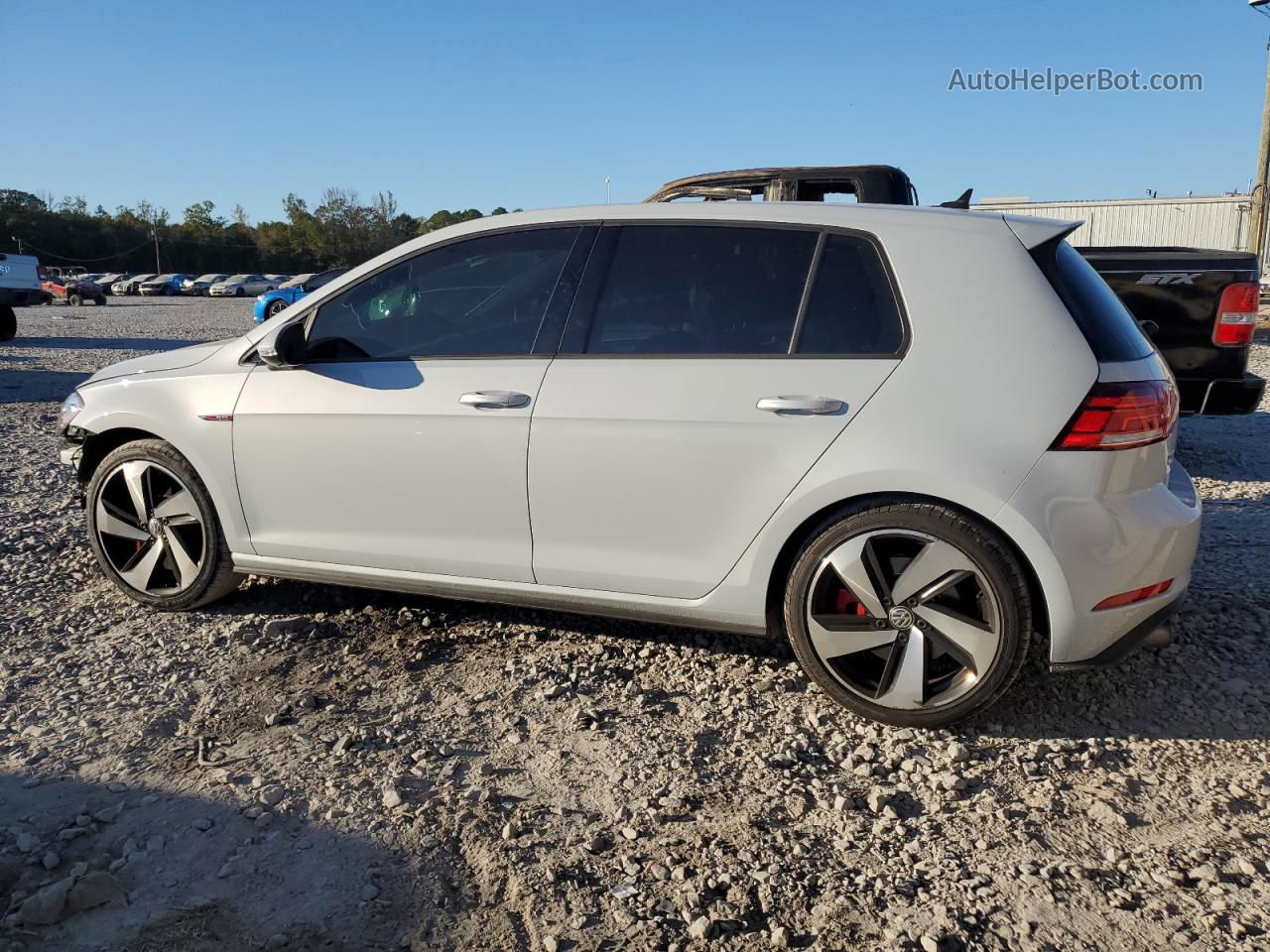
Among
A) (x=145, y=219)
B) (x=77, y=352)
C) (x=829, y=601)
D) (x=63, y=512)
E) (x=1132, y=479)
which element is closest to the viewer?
(x=1132, y=479)

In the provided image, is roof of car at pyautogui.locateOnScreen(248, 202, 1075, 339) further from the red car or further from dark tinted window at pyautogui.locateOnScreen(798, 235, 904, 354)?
the red car

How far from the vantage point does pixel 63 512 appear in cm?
601

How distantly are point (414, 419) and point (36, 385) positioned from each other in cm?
1131

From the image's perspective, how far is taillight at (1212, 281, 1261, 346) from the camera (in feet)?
21.1

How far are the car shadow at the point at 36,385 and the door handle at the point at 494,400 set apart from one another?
9615 millimetres

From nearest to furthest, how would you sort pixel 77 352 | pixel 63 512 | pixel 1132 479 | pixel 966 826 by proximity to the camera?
pixel 966 826 < pixel 1132 479 < pixel 63 512 < pixel 77 352

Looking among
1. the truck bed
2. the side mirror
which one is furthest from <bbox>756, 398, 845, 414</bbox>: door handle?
the truck bed

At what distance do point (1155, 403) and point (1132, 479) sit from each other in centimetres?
27

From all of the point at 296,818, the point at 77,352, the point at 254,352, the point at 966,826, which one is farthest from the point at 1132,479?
the point at 77,352

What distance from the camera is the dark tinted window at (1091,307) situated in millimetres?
3107

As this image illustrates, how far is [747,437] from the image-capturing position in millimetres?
3250

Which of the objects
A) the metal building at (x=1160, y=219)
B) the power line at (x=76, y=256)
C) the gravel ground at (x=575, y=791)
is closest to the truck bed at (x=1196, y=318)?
the gravel ground at (x=575, y=791)

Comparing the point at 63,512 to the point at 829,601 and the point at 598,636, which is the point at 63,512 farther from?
the point at 829,601

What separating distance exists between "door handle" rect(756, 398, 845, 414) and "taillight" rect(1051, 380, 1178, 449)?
2.25 ft
